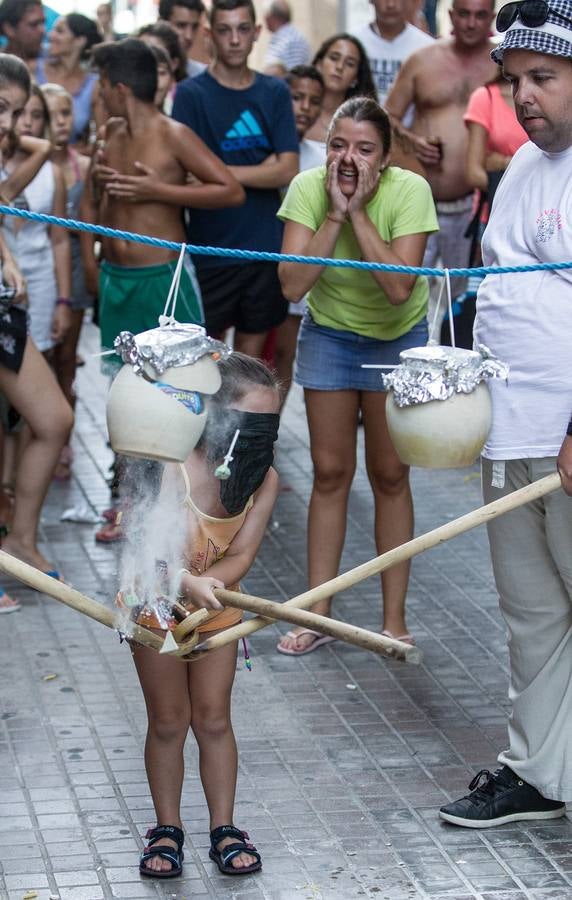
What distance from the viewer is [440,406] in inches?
135

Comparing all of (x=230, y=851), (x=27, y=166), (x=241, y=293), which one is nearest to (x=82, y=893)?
(x=230, y=851)

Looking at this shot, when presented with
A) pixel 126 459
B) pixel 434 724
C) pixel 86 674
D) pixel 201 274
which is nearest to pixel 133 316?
pixel 201 274

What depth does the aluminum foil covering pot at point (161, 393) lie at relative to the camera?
318 centimetres

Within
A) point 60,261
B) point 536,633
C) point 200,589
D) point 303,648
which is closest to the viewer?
point 200,589

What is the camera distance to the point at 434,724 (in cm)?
487

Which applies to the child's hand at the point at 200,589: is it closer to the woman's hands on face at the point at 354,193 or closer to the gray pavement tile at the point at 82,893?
the gray pavement tile at the point at 82,893

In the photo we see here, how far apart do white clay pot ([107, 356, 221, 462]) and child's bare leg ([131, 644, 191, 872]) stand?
0.70 meters

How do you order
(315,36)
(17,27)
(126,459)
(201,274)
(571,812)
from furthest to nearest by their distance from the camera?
(315,36) → (17,27) → (201,274) → (571,812) → (126,459)

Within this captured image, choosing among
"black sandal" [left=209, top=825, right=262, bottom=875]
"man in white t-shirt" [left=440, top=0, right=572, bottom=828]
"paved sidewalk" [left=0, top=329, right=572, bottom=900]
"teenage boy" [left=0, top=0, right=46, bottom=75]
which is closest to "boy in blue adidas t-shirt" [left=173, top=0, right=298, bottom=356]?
"paved sidewalk" [left=0, top=329, right=572, bottom=900]

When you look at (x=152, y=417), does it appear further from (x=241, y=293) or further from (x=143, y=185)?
(x=241, y=293)

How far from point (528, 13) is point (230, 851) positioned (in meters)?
2.23

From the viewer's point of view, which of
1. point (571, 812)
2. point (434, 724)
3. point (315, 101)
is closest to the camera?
point (571, 812)

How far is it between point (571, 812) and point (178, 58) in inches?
211

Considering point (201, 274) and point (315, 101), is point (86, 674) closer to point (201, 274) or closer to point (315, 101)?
point (201, 274)
